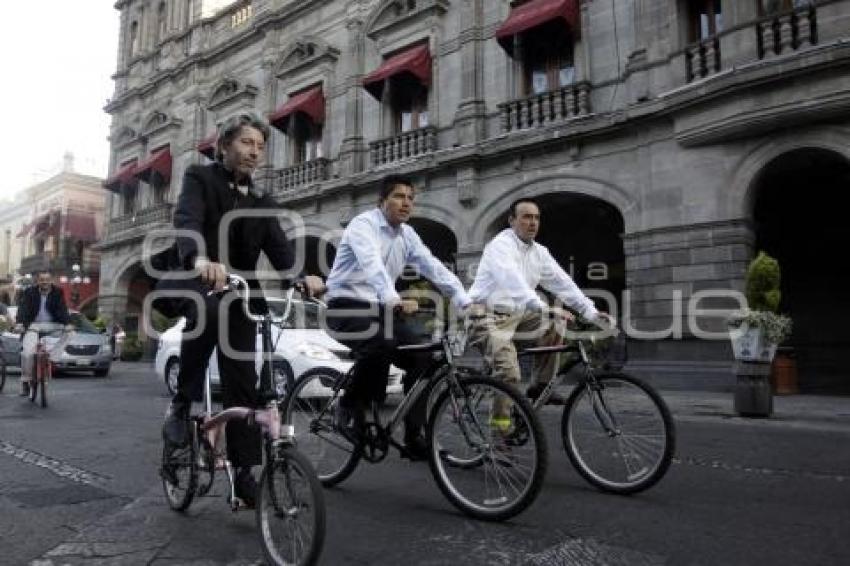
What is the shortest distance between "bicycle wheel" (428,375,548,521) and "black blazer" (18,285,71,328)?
759cm

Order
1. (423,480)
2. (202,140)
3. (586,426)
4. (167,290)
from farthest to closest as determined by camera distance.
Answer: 1. (202,140)
2. (423,480)
3. (586,426)
4. (167,290)

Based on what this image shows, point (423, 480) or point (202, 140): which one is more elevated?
point (202, 140)

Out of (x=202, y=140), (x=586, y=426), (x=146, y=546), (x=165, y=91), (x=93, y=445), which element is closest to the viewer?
(x=146, y=546)

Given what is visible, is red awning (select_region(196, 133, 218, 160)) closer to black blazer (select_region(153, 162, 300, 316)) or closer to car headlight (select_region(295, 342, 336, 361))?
car headlight (select_region(295, 342, 336, 361))

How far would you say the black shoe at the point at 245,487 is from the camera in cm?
321

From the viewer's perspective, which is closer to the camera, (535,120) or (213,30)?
(535,120)

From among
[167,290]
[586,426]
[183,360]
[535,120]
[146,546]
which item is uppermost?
[535,120]

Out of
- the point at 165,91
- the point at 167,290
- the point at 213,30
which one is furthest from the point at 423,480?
the point at 165,91

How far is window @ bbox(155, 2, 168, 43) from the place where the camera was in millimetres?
26891

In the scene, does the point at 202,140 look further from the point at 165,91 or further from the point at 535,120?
the point at 535,120

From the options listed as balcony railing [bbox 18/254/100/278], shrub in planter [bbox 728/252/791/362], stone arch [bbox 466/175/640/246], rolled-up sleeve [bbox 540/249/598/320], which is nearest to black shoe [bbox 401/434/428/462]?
rolled-up sleeve [bbox 540/249/598/320]

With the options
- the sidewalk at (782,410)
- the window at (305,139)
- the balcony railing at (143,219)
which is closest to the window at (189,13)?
the balcony railing at (143,219)

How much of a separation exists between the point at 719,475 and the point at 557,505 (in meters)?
1.47

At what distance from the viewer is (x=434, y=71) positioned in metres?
16.5
